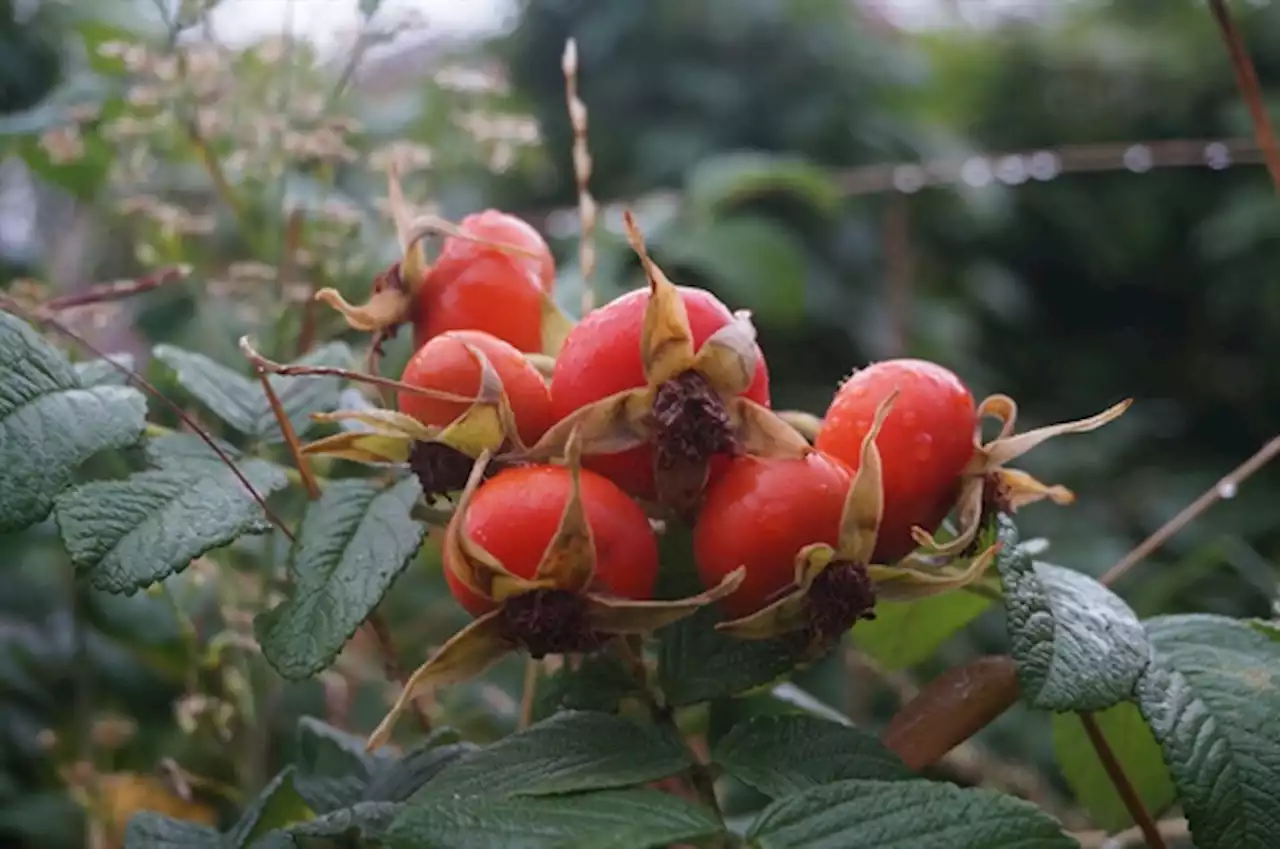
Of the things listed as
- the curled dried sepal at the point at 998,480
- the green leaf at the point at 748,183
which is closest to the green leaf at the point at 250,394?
the curled dried sepal at the point at 998,480

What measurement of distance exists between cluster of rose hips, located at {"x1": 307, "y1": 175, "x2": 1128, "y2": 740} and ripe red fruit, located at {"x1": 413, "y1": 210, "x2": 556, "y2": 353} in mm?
58

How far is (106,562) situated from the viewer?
0.42 m

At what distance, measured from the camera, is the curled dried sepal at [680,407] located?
1.40ft

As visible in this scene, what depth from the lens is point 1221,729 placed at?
417 millimetres

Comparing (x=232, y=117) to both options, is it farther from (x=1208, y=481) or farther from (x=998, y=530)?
(x=1208, y=481)

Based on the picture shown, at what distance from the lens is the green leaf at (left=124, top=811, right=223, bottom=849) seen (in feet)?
1.54

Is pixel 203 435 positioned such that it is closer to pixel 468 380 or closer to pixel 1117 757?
pixel 468 380

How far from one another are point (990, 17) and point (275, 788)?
2.22 meters

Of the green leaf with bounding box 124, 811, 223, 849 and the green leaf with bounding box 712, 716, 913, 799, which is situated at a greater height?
the green leaf with bounding box 712, 716, 913, 799

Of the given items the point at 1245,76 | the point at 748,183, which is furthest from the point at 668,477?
the point at 748,183

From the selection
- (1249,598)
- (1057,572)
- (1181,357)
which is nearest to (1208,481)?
(1181,357)

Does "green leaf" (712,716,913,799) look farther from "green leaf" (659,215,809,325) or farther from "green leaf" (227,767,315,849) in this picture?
"green leaf" (659,215,809,325)

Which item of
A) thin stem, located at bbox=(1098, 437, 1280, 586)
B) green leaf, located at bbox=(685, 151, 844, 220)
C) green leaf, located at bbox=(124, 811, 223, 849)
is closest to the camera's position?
green leaf, located at bbox=(124, 811, 223, 849)

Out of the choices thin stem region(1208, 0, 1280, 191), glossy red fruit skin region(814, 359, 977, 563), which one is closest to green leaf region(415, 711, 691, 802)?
glossy red fruit skin region(814, 359, 977, 563)
